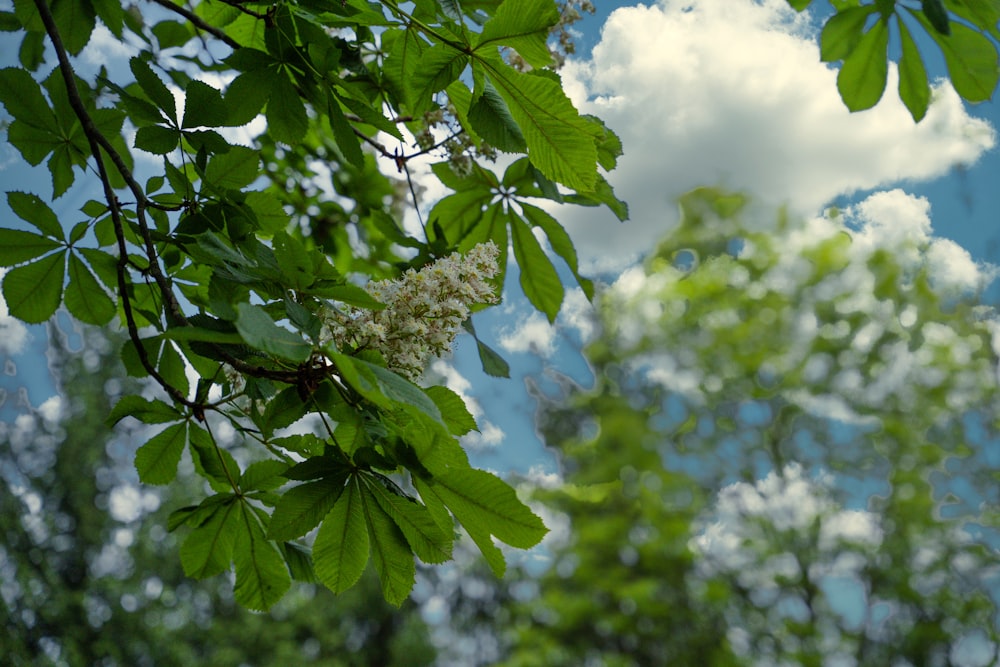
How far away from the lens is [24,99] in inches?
37.3

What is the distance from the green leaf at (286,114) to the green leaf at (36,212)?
31 centimetres

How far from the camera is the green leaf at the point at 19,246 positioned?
968 mm

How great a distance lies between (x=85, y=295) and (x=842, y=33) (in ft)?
3.21

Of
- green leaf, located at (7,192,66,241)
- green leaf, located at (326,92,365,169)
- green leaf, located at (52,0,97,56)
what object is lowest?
green leaf, located at (7,192,66,241)

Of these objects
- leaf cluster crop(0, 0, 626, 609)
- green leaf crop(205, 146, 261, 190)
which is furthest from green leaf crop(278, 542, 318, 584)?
green leaf crop(205, 146, 261, 190)

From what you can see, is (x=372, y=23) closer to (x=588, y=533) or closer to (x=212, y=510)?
(x=212, y=510)

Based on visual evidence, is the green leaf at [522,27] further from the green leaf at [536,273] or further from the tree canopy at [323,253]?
the green leaf at [536,273]

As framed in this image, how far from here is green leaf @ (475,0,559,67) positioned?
25.4 inches

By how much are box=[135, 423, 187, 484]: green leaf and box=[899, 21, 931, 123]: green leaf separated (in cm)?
95

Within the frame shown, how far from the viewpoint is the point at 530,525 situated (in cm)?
60

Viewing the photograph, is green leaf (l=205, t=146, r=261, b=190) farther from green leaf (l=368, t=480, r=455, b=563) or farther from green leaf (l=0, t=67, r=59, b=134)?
green leaf (l=368, t=480, r=455, b=563)

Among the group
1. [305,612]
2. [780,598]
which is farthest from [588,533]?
[305,612]

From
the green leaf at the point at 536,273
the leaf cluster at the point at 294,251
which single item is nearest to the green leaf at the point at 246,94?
the leaf cluster at the point at 294,251

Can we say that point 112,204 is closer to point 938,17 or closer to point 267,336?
point 267,336
